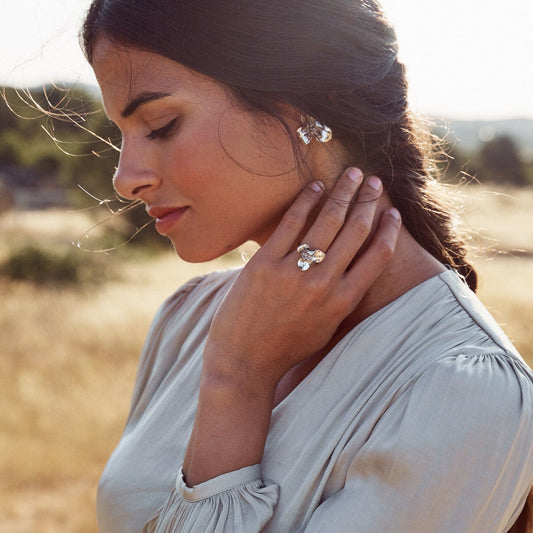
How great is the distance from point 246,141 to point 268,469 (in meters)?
0.83

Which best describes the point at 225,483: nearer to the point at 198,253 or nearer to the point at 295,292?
the point at 295,292

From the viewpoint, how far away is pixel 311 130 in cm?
182

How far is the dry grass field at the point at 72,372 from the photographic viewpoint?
5.96 meters

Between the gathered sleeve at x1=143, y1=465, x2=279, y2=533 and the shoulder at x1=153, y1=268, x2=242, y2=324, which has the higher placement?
the gathered sleeve at x1=143, y1=465, x2=279, y2=533

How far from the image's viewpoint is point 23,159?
28094mm

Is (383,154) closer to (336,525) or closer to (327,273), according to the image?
(327,273)

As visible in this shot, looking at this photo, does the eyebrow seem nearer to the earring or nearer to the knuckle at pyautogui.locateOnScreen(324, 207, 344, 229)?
the earring

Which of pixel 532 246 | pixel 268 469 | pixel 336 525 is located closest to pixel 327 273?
pixel 268 469

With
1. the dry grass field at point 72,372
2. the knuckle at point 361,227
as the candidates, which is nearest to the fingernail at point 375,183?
the knuckle at point 361,227

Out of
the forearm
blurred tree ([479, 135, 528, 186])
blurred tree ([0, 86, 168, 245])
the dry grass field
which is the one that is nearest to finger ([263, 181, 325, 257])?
the forearm

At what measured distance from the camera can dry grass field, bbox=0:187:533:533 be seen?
5965 mm

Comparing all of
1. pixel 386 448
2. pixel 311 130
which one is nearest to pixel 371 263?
pixel 311 130

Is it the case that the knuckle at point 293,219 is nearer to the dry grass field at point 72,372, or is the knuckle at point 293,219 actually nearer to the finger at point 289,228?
the finger at point 289,228

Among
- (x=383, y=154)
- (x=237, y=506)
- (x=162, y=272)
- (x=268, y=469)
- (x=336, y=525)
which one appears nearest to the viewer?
(x=336, y=525)
